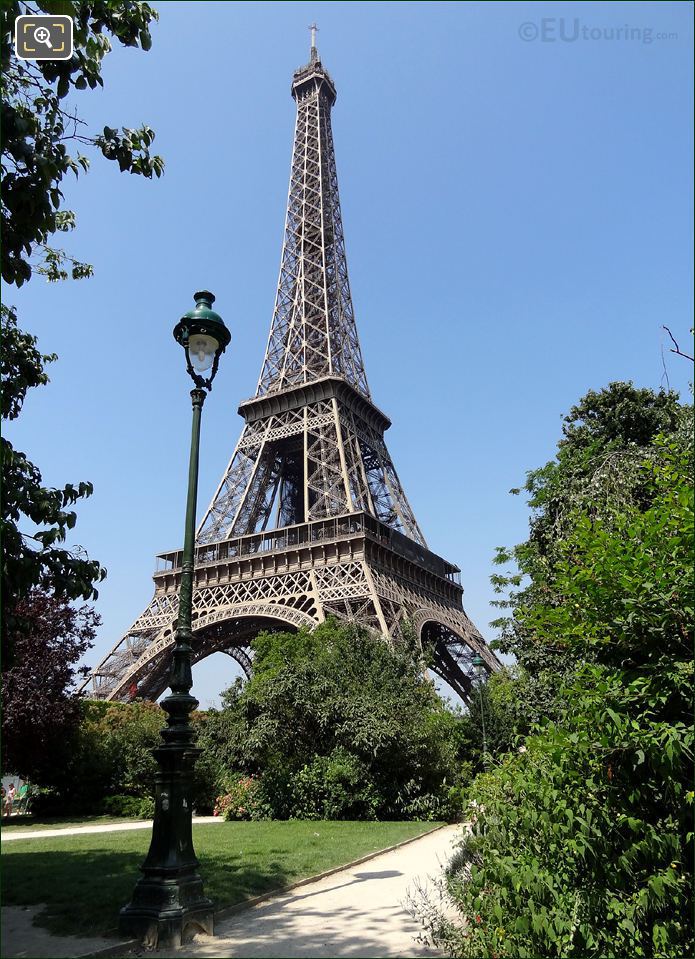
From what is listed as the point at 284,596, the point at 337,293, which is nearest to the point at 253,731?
the point at 284,596

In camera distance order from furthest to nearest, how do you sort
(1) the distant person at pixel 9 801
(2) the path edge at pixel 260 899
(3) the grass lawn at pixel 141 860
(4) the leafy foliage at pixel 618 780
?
1. (1) the distant person at pixel 9 801
2. (3) the grass lawn at pixel 141 860
3. (2) the path edge at pixel 260 899
4. (4) the leafy foliage at pixel 618 780

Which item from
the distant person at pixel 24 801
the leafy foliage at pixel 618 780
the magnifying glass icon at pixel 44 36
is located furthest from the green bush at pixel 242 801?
the magnifying glass icon at pixel 44 36

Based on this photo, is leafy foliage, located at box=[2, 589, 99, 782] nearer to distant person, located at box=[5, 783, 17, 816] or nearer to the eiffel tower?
distant person, located at box=[5, 783, 17, 816]

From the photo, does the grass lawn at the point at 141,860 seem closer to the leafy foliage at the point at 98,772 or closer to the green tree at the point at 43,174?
the green tree at the point at 43,174

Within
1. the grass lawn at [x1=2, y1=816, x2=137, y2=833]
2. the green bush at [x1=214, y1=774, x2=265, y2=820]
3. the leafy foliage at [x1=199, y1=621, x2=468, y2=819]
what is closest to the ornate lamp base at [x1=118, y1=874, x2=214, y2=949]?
the leafy foliage at [x1=199, y1=621, x2=468, y2=819]

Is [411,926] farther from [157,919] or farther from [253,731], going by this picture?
[253,731]

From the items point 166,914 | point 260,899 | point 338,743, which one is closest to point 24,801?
point 338,743
